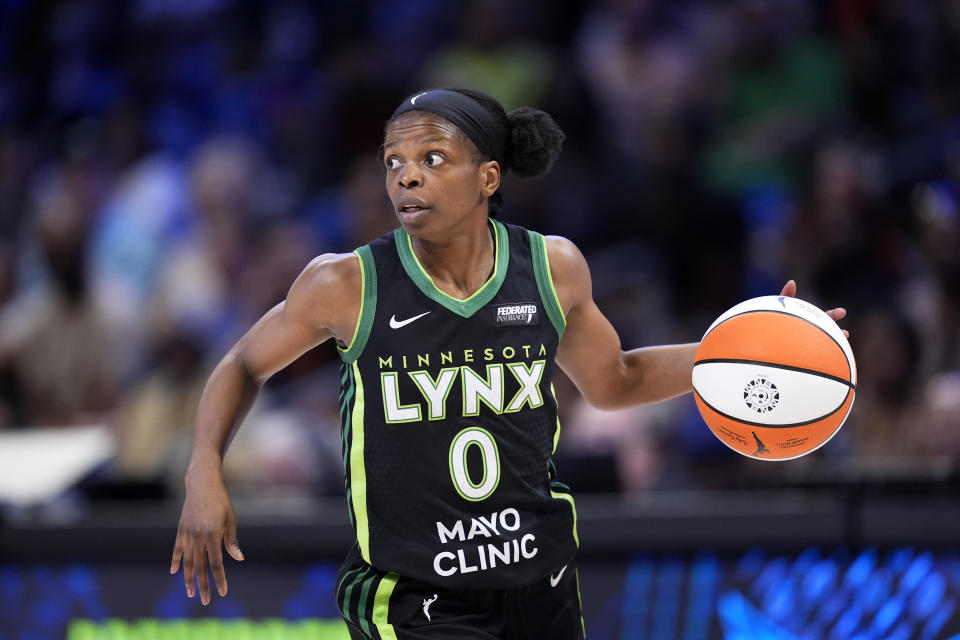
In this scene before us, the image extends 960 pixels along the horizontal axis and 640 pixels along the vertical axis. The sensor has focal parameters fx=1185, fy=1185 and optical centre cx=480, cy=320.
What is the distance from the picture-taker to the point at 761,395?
10.4 ft

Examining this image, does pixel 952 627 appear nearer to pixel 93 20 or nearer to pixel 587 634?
pixel 587 634

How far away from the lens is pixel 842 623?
4.40 metres

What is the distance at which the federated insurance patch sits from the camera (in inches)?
124

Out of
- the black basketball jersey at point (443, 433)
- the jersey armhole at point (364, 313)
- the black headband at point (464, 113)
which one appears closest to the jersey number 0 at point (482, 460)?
the black basketball jersey at point (443, 433)

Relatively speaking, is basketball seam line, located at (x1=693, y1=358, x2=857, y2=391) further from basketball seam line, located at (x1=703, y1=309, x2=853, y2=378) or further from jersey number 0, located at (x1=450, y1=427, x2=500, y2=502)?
jersey number 0, located at (x1=450, y1=427, x2=500, y2=502)

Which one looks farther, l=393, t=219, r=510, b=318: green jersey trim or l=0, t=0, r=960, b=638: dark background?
l=0, t=0, r=960, b=638: dark background

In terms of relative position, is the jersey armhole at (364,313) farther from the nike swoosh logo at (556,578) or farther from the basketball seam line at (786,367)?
the basketball seam line at (786,367)

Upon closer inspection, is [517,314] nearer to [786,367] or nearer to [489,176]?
[489,176]

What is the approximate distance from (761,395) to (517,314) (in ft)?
2.25

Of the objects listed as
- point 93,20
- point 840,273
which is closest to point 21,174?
point 93,20

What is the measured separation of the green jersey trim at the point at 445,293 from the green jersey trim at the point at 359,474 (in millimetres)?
280

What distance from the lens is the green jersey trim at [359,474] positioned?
3.11 metres

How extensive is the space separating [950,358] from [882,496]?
1843mm

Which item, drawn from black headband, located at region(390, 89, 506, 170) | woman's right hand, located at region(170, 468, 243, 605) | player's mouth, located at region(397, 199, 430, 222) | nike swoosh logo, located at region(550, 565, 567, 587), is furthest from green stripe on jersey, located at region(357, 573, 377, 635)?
black headband, located at region(390, 89, 506, 170)
